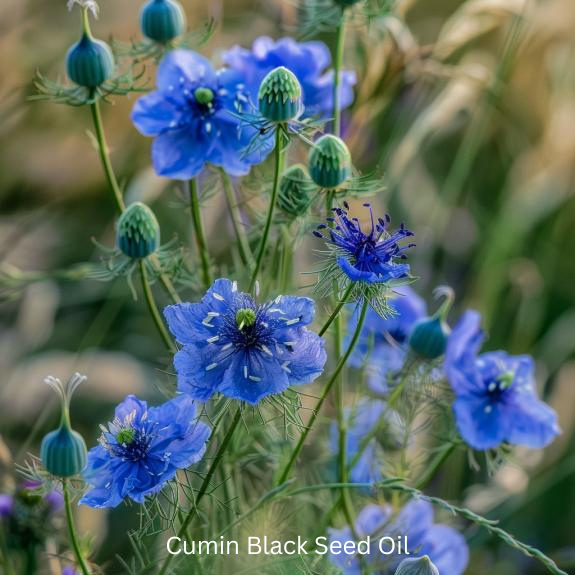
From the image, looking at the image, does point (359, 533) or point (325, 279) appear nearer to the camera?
point (325, 279)

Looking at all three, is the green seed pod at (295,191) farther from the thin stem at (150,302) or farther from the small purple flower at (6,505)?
the small purple flower at (6,505)

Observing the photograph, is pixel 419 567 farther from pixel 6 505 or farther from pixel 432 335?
pixel 6 505

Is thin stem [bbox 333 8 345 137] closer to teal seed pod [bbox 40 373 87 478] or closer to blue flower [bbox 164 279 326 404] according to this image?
blue flower [bbox 164 279 326 404]

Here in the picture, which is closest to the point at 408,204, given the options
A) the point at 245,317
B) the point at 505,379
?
the point at 505,379

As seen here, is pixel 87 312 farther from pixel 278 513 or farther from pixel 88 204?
pixel 278 513

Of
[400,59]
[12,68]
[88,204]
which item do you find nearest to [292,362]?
[400,59]

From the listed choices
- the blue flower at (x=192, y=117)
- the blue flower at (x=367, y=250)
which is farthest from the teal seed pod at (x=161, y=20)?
the blue flower at (x=367, y=250)
